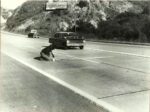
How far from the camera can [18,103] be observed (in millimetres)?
7285

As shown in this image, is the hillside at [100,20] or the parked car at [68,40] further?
the hillside at [100,20]

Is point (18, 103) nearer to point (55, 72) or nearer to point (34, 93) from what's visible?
point (34, 93)

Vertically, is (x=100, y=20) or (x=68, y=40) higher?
(x=100, y=20)

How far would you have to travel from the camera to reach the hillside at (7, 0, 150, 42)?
43.5 metres

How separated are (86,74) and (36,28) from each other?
140 ft

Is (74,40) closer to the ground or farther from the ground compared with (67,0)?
closer to the ground

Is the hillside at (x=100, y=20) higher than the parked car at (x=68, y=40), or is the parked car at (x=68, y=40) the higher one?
the hillside at (x=100, y=20)

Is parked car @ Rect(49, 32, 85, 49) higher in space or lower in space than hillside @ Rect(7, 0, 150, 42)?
lower

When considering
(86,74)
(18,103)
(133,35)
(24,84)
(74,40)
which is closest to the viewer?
(18,103)

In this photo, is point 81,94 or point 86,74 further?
point 86,74

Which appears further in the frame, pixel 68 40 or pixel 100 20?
pixel 100 20

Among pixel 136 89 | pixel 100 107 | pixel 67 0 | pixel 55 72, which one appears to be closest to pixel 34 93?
pixel 100 107

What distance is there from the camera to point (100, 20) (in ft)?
193

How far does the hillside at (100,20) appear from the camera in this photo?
1714 inches
